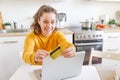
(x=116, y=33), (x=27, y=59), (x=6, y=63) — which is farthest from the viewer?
(x=116, y=33)

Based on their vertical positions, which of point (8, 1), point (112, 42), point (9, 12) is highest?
point (8, 1)

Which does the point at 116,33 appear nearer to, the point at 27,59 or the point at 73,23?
the point at 73,23

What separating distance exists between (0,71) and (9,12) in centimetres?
104

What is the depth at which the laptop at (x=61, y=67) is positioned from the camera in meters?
0.97

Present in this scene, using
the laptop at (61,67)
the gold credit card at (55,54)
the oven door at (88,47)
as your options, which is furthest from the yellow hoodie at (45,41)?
the oven door at (88,47)

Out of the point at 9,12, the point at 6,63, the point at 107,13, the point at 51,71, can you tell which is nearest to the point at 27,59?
the point at 51,71

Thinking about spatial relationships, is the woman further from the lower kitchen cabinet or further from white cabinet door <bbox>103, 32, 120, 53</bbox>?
white cabinet door <bbox>103, 32, 120, 53</bbox>

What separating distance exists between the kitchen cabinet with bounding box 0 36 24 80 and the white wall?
24.4 inches

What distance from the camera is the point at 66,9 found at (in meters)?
3.07

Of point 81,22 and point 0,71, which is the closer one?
point 0,71

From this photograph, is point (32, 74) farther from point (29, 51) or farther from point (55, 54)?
point (55, 54)

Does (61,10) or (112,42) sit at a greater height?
(61,10)

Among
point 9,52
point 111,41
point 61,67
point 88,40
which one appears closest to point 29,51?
point 61,67

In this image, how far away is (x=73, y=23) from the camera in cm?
316
